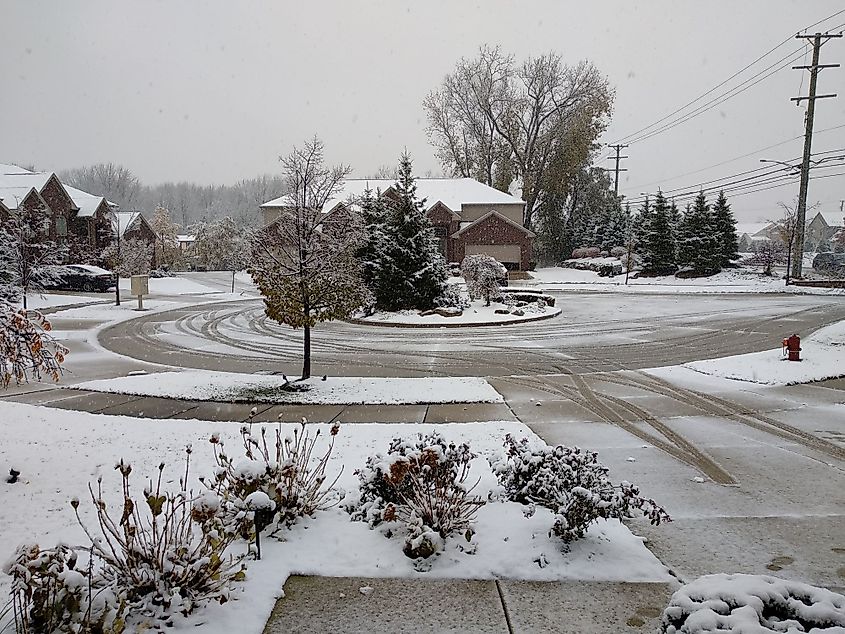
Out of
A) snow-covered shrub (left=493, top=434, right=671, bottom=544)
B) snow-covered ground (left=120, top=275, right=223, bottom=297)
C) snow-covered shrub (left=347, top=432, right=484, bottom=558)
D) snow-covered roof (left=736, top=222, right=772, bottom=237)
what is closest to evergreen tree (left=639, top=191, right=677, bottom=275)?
snow-covered ground (left=120, top=275, right=223, bottom=297)

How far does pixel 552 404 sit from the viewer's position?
10828mm

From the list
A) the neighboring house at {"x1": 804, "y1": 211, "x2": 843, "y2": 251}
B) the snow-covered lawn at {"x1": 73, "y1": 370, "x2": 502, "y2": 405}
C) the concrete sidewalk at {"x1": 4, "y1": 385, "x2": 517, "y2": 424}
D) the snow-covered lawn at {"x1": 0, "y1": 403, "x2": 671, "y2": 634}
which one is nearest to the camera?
the snow-covered lawn at {"x1": 0, "y1": 403, "x2": 671, "y2": 634}

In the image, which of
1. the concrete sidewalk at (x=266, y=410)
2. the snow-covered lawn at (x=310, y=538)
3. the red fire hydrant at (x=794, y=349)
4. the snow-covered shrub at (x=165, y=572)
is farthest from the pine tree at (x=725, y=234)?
the snow-covered shrub at (x=165, y=572)

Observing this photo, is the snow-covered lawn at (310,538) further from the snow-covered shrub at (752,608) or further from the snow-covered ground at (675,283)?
the snow-covered ground at (675,283)

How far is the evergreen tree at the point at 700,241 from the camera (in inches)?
1834

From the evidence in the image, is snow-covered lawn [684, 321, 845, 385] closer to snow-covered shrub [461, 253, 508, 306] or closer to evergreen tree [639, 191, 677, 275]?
snow-covered shrub [461, 253, 508, 306]

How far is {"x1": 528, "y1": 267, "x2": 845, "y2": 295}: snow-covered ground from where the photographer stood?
38.2 m

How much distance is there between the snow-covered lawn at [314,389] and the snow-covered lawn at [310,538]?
3176mm

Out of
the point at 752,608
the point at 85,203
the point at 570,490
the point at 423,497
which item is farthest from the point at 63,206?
the point at 752,608

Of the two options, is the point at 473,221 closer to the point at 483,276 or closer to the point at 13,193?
the point at 483,276

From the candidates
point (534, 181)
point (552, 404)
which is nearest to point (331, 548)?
point (552, 404)

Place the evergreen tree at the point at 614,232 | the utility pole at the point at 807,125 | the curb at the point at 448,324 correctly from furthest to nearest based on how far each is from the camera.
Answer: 1. the evergreen tree at the point at 614,232
2. the utility pole at the point at 807,125
3. the curb at the point at 448,324

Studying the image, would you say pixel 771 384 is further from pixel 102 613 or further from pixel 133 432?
pixel 102 613

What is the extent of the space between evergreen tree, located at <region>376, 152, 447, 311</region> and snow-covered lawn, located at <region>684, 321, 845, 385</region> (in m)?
12.2
